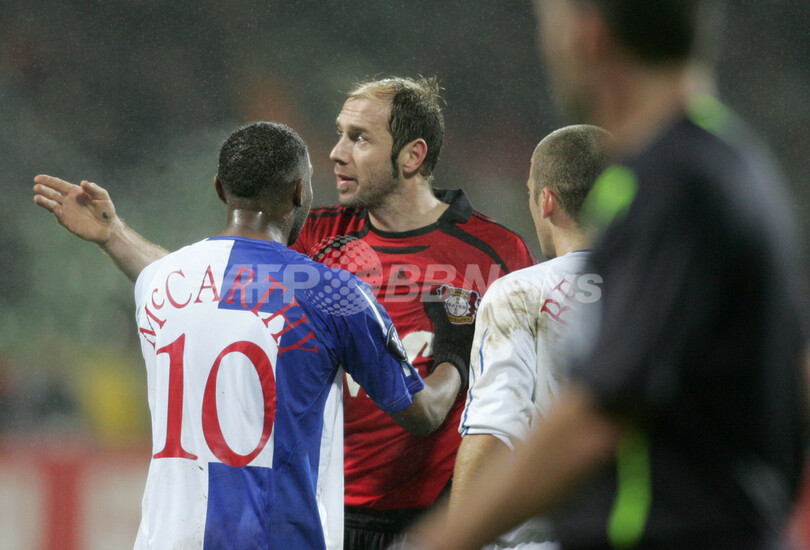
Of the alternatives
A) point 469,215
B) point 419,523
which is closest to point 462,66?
point 469,215

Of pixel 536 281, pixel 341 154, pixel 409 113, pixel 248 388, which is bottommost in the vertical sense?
pixel 248 388

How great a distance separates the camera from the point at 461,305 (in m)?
3.16

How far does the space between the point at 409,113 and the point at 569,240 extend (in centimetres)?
150

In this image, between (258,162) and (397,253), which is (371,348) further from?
(397,253)

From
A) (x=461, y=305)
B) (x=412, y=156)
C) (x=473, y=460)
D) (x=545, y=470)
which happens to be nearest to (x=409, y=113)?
(x=412, y=156)

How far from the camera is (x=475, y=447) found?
209 cm

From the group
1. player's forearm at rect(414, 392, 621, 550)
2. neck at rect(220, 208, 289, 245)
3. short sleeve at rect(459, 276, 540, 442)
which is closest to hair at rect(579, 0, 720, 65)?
player's forearm at rect(414, 392, 621, 550)

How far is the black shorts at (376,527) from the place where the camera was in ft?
10.3

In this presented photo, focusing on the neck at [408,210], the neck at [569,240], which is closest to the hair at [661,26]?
the neck at [569,240]

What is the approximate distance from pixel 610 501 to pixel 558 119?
348 inches

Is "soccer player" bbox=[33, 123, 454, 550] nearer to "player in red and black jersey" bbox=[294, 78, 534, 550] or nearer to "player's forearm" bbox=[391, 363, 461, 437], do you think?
"player's forearm" bbox=[391, 363, 461, 437]

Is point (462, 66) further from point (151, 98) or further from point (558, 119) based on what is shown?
point (151, 98)

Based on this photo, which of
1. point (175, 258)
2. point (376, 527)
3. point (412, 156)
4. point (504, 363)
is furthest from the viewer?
point (412, 156)

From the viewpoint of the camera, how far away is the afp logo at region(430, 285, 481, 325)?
3.15m
